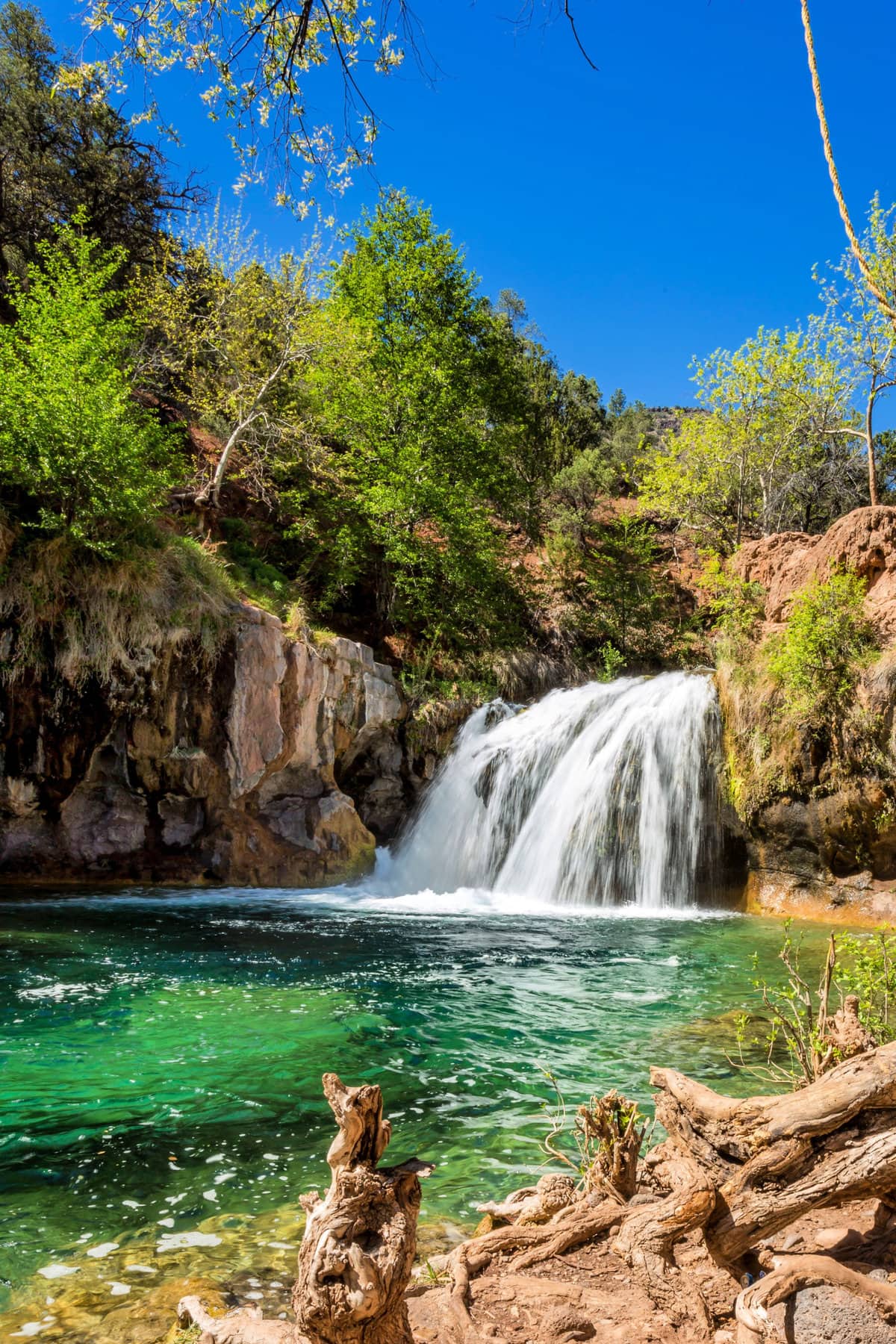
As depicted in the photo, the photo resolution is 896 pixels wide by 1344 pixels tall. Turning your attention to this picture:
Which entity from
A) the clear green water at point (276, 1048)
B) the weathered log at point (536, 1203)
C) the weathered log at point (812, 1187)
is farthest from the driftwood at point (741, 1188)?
the clear green water at point (276, 1048)

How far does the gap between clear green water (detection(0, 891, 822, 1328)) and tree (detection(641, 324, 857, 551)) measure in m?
16.5

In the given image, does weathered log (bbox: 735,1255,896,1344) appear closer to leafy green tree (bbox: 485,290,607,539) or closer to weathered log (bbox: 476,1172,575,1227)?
weathered log (bbox: 476,1172,575,1227)

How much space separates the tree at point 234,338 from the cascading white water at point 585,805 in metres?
9.02

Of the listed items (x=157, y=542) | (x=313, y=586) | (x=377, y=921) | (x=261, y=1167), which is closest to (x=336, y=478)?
(x=313, y=586)

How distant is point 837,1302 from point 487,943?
8.18 metres

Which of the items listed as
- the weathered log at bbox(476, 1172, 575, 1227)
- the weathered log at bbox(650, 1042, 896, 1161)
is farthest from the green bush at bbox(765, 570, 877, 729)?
the weathered log at bbox(650, 1042, 896, 1161)

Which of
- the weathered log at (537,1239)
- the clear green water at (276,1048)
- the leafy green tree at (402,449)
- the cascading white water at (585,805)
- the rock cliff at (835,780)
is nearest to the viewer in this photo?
the weathered log at (537,1239)

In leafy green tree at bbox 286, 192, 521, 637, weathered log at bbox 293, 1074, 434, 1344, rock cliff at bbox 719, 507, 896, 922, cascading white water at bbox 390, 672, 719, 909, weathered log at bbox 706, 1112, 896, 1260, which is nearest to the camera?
weathered log at bbox 293, 1074, 434, 1344

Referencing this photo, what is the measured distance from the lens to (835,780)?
42.7ft

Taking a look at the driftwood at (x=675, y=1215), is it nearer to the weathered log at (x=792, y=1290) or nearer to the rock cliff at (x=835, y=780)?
the weathered log at (x=792, y=1290)

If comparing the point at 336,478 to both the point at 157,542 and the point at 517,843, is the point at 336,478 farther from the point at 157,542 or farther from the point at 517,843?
the point at 517,843

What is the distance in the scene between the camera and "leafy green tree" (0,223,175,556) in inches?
489

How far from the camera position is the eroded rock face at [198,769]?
1298 cm

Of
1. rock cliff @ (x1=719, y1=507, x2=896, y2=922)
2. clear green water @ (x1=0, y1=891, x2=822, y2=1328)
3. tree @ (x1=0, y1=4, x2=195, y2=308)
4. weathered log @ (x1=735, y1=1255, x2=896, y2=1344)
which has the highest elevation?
tree @ (x1=0, y1=4, x2=195, y2=308)
